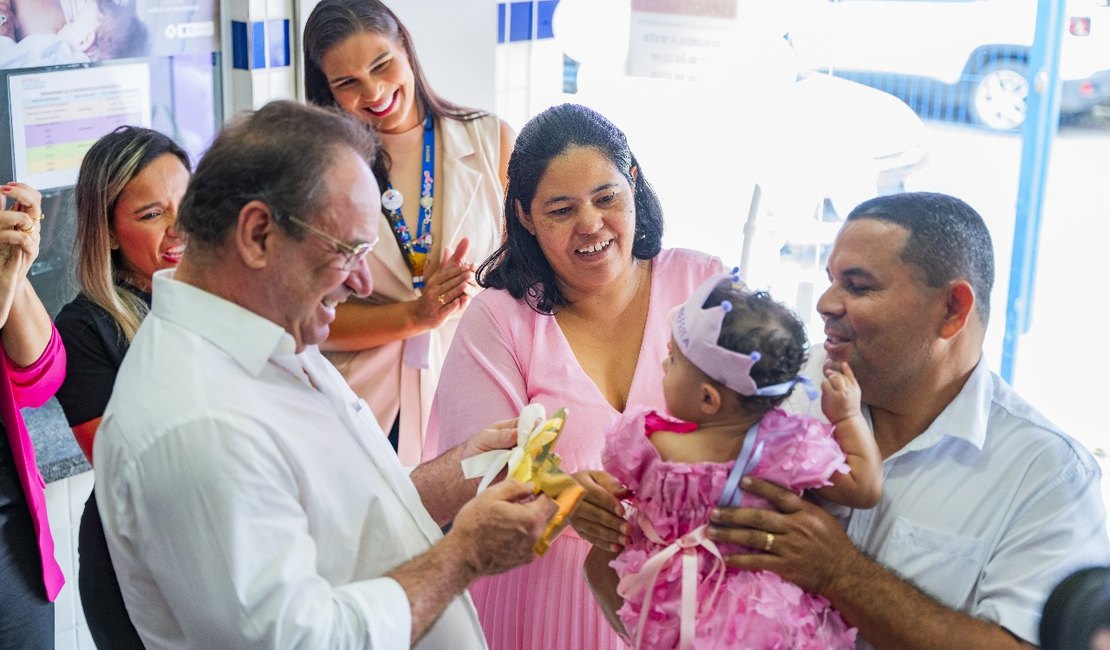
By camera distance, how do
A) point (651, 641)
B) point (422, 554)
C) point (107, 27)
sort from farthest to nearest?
point (107, 27) → point (651, 641) → point (422, 554)

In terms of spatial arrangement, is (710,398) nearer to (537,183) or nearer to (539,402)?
(539,402)

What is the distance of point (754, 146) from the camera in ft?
12.1

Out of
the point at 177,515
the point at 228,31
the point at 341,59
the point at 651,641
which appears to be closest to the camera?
the point at 177,515

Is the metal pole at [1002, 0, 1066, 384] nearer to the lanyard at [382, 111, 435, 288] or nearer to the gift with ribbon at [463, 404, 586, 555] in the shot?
the lanyard at [382, 111, 435, 288]

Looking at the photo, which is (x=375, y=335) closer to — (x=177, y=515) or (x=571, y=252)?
(x=571, y=252)

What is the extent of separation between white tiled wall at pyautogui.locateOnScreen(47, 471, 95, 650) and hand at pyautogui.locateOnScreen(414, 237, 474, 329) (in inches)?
47.8

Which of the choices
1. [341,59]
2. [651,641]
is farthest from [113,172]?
[651,641]

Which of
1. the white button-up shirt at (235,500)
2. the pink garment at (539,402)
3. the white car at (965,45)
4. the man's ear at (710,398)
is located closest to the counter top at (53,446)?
the pink garment at (539,402)

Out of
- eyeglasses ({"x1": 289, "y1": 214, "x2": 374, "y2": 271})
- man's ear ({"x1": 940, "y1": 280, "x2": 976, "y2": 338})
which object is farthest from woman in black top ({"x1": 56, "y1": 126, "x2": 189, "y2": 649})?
man's ear ({"x1": 940, "y1": 280, "x2": 976, "y2": 338})

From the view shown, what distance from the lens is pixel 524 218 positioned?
8.23 ft

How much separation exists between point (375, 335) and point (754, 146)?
4.61 ft

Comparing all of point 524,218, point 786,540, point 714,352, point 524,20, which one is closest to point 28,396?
point 524,218

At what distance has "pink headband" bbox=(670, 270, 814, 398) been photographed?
1758 mm

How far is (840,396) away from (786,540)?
244 mm
